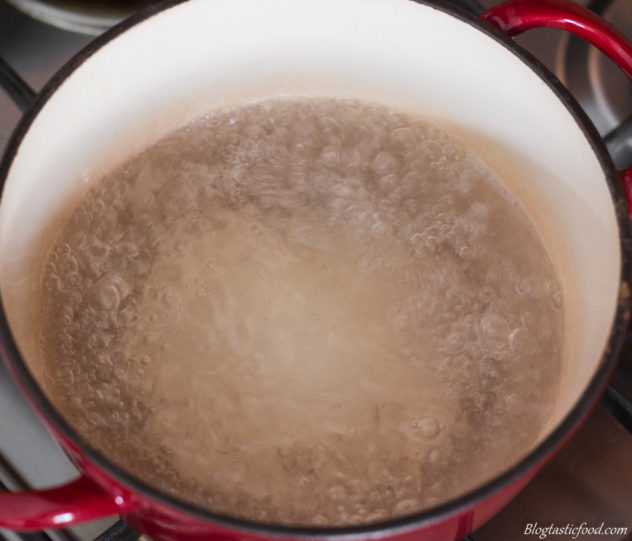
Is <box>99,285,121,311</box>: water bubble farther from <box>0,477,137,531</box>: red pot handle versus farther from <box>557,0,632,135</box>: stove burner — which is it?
<box>557,0,632,135</box>: stove burner

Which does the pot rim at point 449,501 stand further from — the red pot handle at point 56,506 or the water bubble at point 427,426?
the water bubble at point 427,426

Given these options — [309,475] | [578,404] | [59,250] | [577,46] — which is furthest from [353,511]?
[577,46]

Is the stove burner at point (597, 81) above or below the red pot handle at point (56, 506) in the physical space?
above

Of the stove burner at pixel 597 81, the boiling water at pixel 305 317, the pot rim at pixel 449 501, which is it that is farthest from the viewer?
the stove burner at pixel 597 81

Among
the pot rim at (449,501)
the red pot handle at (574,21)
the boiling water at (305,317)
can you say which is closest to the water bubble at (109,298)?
the boiling water at (305,317)

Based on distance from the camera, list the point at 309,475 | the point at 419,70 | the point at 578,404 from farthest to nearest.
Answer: the point at 419,70
the point at 309,475
the point at 578,404

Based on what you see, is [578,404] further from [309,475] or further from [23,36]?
[23,36]

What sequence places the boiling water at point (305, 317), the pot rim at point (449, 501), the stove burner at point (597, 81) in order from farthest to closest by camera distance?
1. the stove burner at point (597, 81)
2. the boiling water at point (305, 317)
3. the pot rim at point (449, 501)
